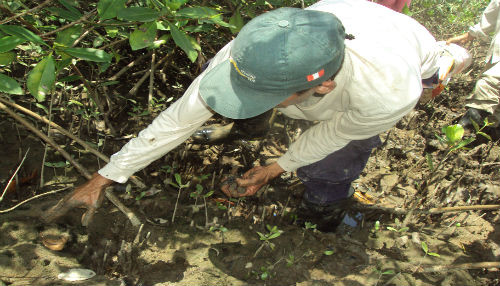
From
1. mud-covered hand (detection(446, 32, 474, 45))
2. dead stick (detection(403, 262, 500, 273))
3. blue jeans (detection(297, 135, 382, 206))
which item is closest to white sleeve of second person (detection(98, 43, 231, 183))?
blue jeans (detection(297, 135, 382, 206))

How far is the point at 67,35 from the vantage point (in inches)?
59.9

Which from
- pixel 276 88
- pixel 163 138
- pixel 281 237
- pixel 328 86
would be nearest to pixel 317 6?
pixel 328 86

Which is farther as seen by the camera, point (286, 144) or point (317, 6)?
point (286, 144)

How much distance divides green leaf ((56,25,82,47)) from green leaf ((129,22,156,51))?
287 mm

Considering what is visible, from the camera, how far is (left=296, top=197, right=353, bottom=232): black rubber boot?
2471 millimetres

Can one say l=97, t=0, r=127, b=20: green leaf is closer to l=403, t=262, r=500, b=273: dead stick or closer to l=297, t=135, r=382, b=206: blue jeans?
l=297, t=135, r=382, b=206: blue jeans

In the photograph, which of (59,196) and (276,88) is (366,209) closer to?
(276,88)

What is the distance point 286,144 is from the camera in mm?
3236

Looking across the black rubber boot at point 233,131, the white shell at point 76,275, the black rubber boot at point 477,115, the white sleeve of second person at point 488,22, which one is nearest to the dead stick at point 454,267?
the black rubber boot at point 233,131

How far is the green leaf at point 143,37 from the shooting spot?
1.48 meters

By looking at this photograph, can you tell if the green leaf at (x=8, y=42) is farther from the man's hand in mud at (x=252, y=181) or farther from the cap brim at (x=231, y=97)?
the man's hand in mud at (x=252, y=181)

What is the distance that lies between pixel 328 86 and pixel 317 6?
0.56 m

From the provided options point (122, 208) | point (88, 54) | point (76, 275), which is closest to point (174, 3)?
point (88, 54)

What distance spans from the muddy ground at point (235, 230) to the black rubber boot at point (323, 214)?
0.10 meters
